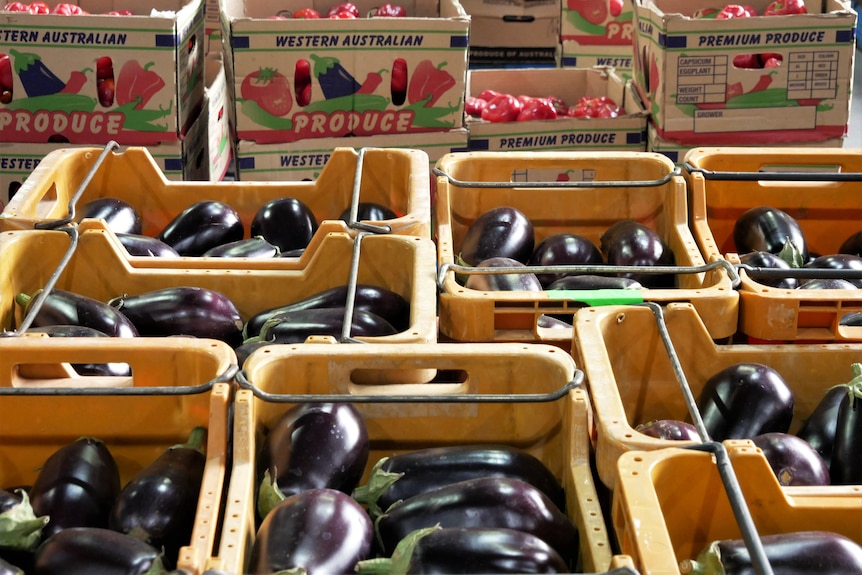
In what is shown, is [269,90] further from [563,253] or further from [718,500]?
[718,500]

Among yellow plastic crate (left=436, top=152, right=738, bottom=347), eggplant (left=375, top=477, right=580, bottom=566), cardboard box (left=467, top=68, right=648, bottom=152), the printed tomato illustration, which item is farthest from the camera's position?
cardboard box (left=467, top=68, right=648, bottom=152)

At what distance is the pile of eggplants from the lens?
1056 millimetres

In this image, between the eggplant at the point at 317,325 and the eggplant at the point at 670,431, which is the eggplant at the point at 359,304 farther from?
the eggplant at the point at 670,431

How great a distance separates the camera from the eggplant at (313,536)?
1.04m

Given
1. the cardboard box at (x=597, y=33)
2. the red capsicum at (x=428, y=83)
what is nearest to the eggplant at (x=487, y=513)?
the red capsicum at (x=428, y=83)

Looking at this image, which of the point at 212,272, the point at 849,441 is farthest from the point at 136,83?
the point at 849,441

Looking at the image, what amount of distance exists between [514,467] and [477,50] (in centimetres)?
395

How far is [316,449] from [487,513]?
0.23 metres

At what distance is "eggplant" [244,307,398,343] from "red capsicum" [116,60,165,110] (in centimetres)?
142

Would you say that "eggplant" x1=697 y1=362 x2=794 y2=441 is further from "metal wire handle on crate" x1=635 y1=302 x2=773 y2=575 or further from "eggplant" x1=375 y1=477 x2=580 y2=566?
"eggplant" x1=375 y1=477 x2=580 y2=566

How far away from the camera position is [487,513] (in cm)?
112

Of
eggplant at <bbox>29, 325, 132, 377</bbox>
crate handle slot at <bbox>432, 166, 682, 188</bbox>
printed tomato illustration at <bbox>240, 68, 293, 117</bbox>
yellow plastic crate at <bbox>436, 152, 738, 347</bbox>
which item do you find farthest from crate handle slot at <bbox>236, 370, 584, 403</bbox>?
printed tomato illustration at <bbox>240, 68, 293, 117</bbox>

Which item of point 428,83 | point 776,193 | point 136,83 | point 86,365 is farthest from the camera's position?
point 428,83

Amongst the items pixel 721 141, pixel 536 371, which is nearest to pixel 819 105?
pixel 721 141
